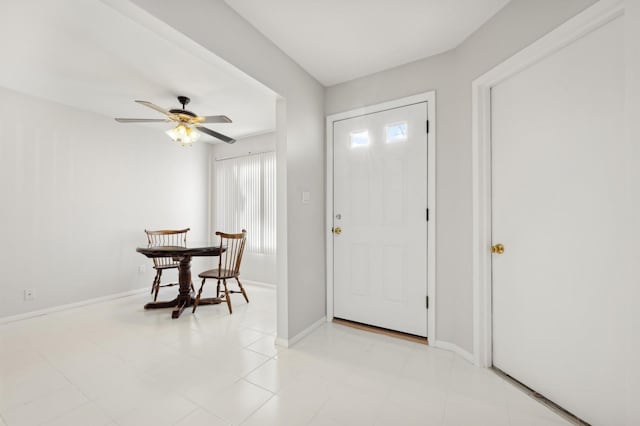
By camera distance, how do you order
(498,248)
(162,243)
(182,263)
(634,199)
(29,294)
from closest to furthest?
(634,199)
(498,248)
(29,294)
(182,263)
(162,243)

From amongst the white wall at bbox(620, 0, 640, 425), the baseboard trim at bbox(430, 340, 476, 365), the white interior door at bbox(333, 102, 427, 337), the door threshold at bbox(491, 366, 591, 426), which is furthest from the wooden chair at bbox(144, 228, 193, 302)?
the white wall at bbox(620, 0, 640, 425)

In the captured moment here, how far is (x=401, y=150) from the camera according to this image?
2.37 m

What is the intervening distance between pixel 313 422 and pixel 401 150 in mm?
2093

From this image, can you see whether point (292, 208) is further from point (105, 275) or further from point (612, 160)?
point (105, 275)

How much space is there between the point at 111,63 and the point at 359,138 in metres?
2.30

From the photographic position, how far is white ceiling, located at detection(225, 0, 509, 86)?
1723mm

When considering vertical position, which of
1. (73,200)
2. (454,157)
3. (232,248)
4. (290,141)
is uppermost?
(290,141)

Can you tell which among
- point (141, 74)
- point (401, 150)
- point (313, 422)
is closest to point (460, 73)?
point (401, 150)

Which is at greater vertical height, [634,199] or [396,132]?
[396,132]

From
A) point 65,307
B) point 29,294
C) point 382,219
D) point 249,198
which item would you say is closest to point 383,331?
point 382,219

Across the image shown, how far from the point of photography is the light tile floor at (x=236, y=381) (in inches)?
55.5

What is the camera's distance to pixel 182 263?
3.19 meters

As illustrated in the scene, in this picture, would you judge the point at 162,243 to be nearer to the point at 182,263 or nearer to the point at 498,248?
the point at 182,263

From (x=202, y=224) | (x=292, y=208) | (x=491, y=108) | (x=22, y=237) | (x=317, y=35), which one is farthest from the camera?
(x=202, y=224)
